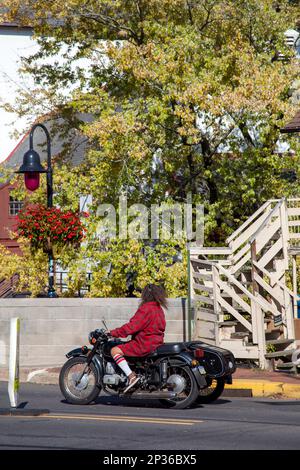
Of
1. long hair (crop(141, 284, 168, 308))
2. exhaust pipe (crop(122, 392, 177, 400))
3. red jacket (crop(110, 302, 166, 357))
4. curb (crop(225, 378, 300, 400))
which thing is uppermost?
long hair (crop(141, 284, 168, 308))

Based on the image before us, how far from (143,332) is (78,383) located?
1194mm

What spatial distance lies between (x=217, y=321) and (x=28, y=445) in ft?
28.2

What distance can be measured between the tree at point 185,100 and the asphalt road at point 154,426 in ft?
29.9

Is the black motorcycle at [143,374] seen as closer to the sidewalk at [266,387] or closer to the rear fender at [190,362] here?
the rear fender at [190,362]

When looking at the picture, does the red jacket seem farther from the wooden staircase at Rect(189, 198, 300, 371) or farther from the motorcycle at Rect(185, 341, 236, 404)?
the wooden staircase at Rect(189, 198, 300, 371)

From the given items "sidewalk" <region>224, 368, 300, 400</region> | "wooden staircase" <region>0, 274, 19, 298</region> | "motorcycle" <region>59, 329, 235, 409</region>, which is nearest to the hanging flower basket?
"sidewalk" <region>224, 368, 300, 400</region>

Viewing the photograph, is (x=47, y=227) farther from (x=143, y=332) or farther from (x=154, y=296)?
(x=143, y=332)

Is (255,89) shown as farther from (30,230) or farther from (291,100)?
(30,230)

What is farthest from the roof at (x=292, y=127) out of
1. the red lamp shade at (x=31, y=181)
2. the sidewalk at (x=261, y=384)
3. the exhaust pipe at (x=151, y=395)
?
the exhaust pipe at (x=151, y=395)

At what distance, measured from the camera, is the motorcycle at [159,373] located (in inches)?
520

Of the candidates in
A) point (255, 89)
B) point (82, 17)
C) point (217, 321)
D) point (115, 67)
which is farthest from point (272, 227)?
point (82, 17)

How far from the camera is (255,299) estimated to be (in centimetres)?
1731

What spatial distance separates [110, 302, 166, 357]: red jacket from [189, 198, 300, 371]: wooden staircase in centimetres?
415

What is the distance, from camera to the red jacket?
→ 1344 centimetres
